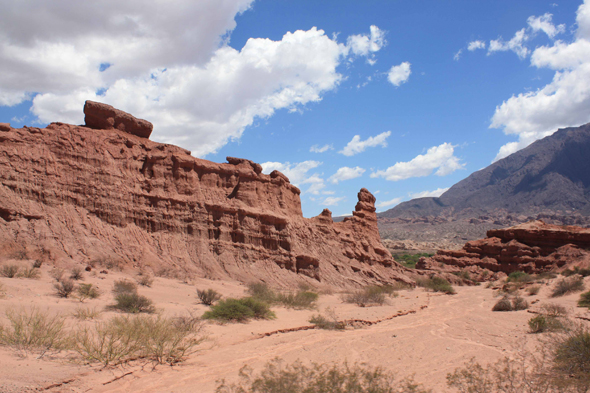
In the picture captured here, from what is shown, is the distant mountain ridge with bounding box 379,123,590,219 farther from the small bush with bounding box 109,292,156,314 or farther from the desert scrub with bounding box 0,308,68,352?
the desert scrub with bounding box 0,308,68,352

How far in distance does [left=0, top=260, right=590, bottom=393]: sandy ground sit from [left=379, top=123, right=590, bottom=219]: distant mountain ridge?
137 m

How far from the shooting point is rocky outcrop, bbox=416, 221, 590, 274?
110 ft

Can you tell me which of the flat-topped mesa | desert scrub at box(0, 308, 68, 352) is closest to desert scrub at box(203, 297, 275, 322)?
desert scrub at box(0, 308, 68, 352)

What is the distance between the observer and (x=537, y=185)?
14988cm

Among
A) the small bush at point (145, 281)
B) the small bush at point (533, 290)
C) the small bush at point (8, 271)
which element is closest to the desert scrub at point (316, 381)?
the small bush at point (145, 281)

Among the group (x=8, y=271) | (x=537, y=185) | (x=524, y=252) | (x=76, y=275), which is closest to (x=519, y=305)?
(x=76, y=275)

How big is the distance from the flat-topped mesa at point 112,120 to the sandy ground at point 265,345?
397 inches

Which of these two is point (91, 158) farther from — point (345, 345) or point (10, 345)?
point (345, 345)

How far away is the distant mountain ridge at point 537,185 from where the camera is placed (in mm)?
133875

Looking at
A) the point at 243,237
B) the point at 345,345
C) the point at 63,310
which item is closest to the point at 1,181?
the point at 63,310

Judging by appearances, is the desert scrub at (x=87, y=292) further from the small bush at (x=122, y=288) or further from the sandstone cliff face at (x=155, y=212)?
the sandstone cliff face at (x=155, y=212)

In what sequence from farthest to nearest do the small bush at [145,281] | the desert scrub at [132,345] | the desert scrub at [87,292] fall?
1. the small bush at [145,281]
2. the desert scrub at [87,292]
3. the desert scrub at [132,345]

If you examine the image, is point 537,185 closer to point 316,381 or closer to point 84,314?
point 316,381

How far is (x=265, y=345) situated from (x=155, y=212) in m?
13.7
